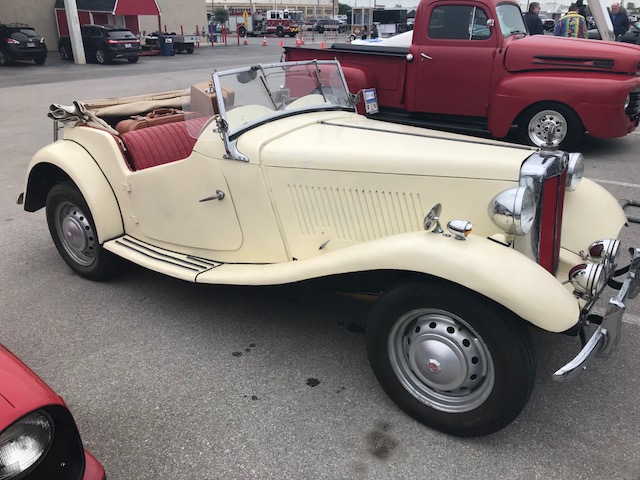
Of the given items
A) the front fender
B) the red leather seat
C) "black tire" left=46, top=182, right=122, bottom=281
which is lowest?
"black tire" left=46, top=182, right=122, bottom=281

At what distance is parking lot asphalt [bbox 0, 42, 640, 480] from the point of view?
2.36 metres

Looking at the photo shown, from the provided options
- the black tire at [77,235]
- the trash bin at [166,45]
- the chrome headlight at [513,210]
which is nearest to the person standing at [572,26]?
the chrome headlight at [513,210]

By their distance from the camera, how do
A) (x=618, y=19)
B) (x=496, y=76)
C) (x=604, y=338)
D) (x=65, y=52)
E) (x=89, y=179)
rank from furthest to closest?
(x=65, y=52), (x=618, y=19), (x=496, y=76), (x=89, y=179), (x=604, y=338)

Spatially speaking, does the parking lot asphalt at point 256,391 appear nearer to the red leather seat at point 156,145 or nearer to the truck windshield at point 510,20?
the red leather seat at point 156,145

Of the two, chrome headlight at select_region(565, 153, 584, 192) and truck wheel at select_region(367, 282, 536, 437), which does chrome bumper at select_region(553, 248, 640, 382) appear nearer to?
truck wheel at select_region(367, 282, 536, 437)

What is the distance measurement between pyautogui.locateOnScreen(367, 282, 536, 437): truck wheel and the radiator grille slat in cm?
49

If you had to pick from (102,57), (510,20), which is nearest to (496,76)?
(510,20)

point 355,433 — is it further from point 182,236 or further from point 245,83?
point 245,83

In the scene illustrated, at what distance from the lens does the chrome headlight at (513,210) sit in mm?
2326

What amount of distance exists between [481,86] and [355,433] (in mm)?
6225

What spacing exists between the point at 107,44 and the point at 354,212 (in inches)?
867

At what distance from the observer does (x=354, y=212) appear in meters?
2.88

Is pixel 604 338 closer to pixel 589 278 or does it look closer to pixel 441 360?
pixel 589 278

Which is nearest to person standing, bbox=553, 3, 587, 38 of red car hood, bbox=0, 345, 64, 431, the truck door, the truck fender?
the truck door
